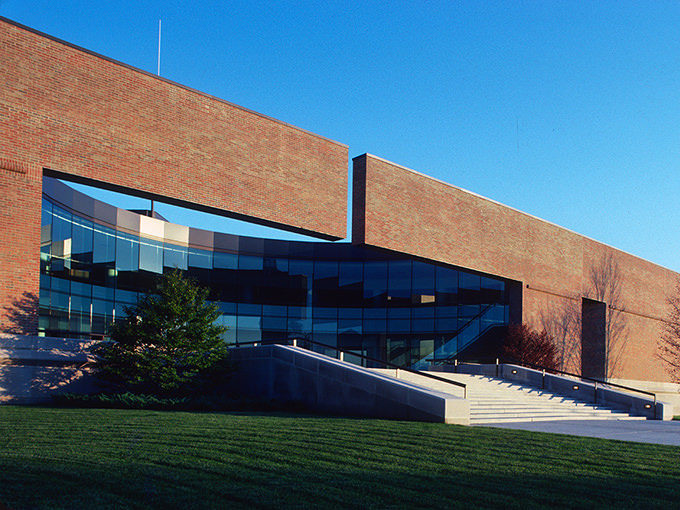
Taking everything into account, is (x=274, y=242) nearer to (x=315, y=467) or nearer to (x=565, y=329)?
(x=565, y=329)

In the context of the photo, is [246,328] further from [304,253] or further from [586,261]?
[586,261]

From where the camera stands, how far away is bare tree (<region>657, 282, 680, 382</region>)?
4441cm

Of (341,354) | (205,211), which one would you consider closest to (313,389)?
(341,354)

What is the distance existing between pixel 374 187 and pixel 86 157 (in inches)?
431

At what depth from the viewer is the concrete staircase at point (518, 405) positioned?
1884cm

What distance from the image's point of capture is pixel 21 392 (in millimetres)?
18141

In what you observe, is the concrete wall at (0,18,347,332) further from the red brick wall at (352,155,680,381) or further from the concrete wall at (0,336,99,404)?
the red brick wall at (352,155,680,381)

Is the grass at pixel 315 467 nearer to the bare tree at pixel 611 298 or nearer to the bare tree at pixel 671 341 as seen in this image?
→ the bare tree at pixel 611 298

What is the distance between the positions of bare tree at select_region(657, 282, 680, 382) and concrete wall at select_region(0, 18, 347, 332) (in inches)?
1191

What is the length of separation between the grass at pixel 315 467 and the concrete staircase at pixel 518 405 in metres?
5.74

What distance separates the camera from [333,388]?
1880cm

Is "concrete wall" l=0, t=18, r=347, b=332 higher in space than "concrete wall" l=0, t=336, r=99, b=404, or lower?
higher

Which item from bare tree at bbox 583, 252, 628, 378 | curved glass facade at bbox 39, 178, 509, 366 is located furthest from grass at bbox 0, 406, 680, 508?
bare tree at bbox 583, 252, 628, 378

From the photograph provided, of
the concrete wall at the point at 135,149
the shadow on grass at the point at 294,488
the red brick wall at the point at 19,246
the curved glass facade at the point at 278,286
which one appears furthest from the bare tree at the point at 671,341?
the red brick wall at the point at 19,246
